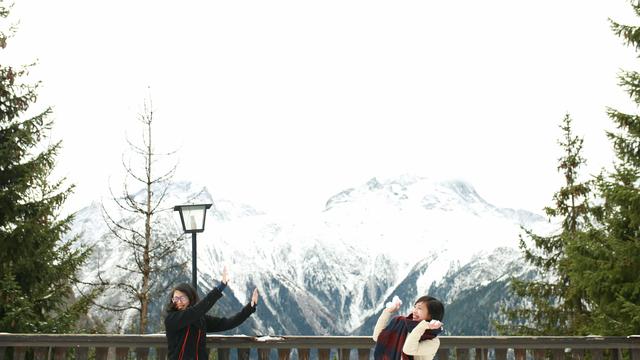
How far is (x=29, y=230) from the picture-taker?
14992 millimetres

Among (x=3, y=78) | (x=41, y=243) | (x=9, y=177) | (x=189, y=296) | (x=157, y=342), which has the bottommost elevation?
(x=157, y=342)

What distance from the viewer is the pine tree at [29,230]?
1446cm

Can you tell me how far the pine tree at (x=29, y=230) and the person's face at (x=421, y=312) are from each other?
Result: 1018 cm

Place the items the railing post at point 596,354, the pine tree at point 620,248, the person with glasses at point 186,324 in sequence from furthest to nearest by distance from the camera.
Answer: the pine tree at point 620,248 → the railing post at point 596,354 → the person with glasses at point 186,324

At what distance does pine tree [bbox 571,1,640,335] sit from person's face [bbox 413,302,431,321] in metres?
8.60

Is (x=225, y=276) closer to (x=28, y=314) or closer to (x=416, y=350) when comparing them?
(x=416, y=350)

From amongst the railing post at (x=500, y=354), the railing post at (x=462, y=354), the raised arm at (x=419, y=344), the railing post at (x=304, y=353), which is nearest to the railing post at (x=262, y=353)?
the railing post at (x=304, y=353)

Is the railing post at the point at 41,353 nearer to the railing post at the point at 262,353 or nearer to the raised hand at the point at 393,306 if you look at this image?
the railing post at the point at 262,353

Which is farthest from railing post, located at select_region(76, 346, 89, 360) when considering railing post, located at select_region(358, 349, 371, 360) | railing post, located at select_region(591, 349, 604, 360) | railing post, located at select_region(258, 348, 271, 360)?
railing post, located at select_region(591, 349, 604, 360)

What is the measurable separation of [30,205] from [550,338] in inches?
445

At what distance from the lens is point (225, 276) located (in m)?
7.04

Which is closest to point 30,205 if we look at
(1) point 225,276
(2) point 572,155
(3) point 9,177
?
(3) point 9,177

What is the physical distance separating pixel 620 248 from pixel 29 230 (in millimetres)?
11774

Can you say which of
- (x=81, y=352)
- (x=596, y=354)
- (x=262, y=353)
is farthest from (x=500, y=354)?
→ (x=81, y=352)
